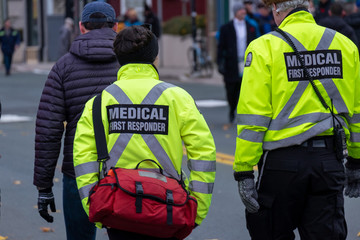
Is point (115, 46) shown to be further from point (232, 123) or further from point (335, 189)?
point (232, 123)

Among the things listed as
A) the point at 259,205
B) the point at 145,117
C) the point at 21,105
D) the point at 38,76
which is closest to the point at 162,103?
the point at 145,117

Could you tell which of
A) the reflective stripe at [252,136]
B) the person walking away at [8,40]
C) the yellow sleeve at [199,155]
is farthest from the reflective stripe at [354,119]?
the person walking away at [8,40]

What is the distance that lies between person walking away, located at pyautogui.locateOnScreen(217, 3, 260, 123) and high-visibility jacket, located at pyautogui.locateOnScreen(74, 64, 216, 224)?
930 centimetres

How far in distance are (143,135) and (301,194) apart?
2.98 ft

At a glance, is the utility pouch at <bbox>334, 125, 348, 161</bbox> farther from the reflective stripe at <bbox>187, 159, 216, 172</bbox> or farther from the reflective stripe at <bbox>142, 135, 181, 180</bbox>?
the reflective stripe at <bbox>142, 135, 181, 180</bbox>

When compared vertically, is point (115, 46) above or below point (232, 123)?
above

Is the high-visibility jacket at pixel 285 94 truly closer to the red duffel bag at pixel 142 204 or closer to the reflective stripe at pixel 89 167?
the red duffel bag at pixel 142 204

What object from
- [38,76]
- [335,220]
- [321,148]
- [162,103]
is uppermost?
[162,103]

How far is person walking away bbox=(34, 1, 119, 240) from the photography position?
4676 mm

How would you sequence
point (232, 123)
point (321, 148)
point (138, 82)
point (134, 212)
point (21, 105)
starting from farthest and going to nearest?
point (21, 105)
point (232, 123)
point (321, 148)
point (138, 82)
point (134, 212)

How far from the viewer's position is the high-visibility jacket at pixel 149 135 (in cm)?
370

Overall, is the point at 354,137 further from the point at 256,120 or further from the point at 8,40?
the point at 8,40

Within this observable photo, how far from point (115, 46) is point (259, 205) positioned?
3.53 ft

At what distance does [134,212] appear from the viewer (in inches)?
138
